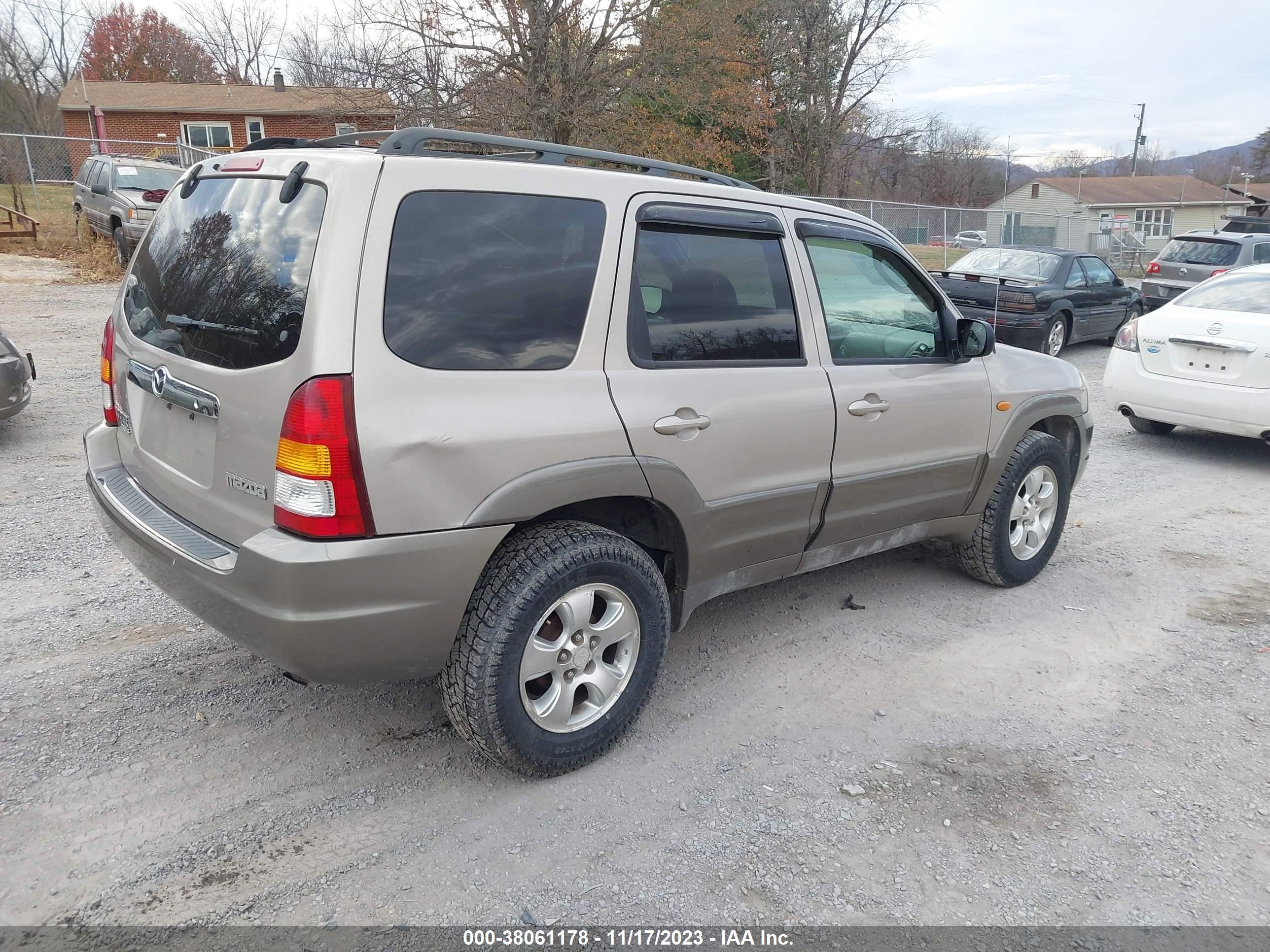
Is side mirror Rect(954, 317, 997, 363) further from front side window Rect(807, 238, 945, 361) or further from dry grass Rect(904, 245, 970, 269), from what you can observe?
dry grass Rect(904, 245, 970, 269)

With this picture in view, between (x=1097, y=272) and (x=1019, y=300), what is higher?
(x=1097, y=272)

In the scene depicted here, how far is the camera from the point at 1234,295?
791 cm

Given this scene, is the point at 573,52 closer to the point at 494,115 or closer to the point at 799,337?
the point at 494,115

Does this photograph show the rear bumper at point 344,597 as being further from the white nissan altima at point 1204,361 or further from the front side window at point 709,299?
the white nissan altima at point 1204,361

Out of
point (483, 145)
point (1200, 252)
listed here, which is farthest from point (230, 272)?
point (1200, 252)

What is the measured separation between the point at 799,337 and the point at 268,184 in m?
2.01

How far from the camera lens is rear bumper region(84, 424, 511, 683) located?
2545 millimetres

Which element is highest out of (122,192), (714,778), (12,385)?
(122,192)

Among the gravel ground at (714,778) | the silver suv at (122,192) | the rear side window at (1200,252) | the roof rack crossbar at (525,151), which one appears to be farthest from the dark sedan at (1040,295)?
the silver suv at (122,192)

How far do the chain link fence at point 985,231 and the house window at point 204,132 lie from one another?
77.8 ft

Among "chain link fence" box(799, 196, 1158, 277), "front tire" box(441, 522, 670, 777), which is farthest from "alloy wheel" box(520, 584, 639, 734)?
"chain link fence" box(799, 196, 1158, 277)

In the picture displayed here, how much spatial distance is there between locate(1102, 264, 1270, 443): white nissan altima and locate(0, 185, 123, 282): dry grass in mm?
15645

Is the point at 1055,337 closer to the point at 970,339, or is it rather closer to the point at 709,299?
the point at 970,339

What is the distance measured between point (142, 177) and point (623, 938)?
1796 centimetres
